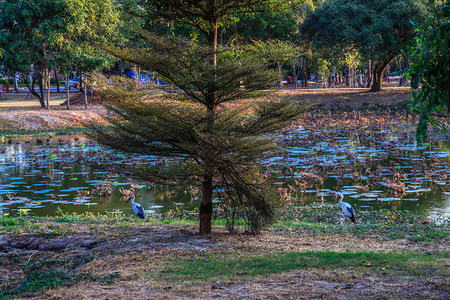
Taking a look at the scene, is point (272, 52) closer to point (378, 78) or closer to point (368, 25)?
point (368, 25)

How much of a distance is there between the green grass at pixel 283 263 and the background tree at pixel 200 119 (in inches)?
59.8

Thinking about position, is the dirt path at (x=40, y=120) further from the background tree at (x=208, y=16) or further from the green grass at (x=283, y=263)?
the green grass at (x=283, y=263)

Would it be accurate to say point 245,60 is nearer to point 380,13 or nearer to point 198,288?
point 198,288

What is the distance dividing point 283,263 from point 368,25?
1388 inches

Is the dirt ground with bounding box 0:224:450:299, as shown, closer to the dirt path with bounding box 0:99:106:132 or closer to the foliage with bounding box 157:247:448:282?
the foliage with bounding box 157:247:448:282

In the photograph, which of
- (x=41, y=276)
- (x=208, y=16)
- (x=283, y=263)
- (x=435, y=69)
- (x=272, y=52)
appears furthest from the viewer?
(x=208, y=16)

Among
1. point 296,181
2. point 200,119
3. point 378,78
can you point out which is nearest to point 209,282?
point 200,119

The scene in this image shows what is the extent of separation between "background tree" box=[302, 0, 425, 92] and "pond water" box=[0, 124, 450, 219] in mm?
15553

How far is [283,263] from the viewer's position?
23.7 ft


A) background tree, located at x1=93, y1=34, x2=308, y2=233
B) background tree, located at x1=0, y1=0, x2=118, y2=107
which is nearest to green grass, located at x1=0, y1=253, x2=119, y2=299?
background tree, located at x1=93, y1=34, x2=308, y2=233

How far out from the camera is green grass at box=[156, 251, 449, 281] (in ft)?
21.9

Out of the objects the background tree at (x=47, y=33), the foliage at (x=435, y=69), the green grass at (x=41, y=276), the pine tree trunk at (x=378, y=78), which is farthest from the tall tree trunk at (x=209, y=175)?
the pine tree trunk at (x=378, y=78)

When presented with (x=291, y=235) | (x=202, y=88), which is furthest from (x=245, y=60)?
(x=291, y=235)

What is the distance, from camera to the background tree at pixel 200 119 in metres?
8.59
